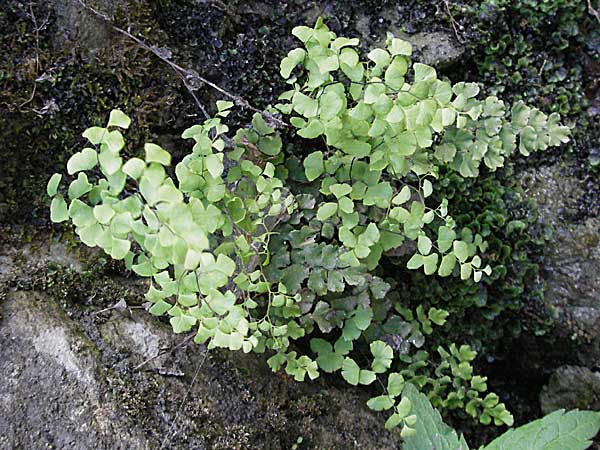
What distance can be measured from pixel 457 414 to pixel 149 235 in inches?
70.4

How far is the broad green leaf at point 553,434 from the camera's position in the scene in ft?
5.79

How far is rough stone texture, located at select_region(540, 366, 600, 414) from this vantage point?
2502 millimetres

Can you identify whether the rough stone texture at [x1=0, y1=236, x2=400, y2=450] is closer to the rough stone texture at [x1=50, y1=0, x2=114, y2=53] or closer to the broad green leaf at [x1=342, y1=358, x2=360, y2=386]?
the broad green leaf at [x1=342, y1=358, x2=360, y2=386]

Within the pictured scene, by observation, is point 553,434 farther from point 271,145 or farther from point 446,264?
point 271,145

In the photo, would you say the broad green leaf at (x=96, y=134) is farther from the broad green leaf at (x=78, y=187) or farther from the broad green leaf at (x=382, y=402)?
the broad green leaf at (x=382, y=402)

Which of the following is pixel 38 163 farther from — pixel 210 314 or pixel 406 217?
pixel 406 217

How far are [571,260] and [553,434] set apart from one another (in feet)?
2.98

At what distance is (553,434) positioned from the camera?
1.82m

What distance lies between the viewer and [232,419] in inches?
74.7

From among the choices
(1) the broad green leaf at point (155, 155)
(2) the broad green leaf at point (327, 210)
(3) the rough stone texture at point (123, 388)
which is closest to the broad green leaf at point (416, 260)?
(2) the broad green leaf at point (327, 210)

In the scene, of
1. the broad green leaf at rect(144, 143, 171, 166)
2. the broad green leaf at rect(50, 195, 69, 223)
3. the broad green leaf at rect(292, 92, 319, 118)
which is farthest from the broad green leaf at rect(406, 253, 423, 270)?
the broad green leaf at rect(50, 195, 69, 223)

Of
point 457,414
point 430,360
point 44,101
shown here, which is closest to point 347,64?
point 44,101

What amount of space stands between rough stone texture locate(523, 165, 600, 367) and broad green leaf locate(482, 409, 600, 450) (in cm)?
66

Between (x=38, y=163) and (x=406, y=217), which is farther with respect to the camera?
(x=38, y=163)
